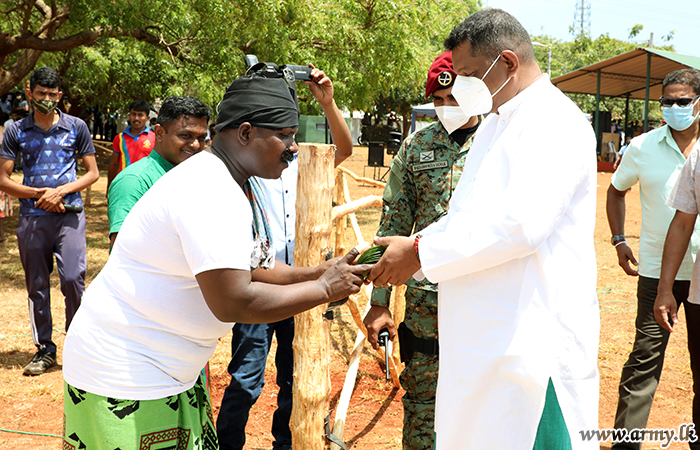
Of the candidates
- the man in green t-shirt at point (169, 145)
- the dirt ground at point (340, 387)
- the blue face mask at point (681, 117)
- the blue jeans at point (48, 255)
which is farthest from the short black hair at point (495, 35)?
the blue jeans at point (48, 255)

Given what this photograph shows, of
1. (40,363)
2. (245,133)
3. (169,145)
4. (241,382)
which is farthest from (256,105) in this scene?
(40,363)

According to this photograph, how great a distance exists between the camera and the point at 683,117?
3857 millimetres

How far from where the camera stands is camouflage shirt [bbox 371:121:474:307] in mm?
3199

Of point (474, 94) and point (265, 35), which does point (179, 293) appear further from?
point (265, 35)

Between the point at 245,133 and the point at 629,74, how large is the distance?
88.9ft

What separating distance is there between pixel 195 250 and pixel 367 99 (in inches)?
429

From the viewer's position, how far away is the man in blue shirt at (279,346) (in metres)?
3.42

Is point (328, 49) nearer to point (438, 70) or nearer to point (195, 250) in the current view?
point (438, 70)

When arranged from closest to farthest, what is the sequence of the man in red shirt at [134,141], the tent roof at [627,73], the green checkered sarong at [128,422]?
1. the green checkered sarong at [128,422]
2. the man in red shirt at [134,141]
3. the tent roof at [627,73]

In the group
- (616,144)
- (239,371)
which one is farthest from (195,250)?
(616,144)

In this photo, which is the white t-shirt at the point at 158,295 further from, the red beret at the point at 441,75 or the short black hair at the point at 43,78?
the short black hair at the point at 43,78

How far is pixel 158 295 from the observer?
6.31 ft

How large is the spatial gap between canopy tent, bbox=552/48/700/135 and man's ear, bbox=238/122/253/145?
19.6 metres

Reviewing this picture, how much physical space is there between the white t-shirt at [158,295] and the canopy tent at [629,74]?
1986cm
